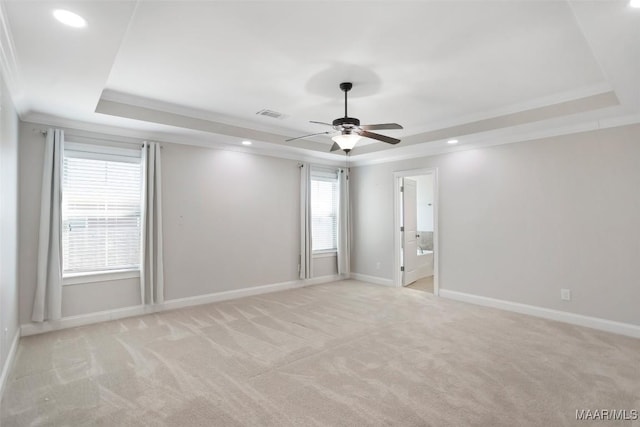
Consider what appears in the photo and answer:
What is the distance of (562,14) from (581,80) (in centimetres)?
146

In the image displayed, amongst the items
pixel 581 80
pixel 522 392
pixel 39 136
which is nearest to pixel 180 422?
pixel 522 392

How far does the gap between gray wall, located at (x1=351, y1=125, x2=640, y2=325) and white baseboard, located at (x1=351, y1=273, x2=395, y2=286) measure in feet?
3.77

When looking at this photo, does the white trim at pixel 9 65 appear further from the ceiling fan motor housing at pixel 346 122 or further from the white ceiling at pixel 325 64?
the ceiling fan motor housing at pixel 346 122

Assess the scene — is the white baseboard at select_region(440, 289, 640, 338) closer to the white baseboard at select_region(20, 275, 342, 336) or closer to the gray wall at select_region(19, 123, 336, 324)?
the white baseboard at select_region(20, 275, 342, 336)

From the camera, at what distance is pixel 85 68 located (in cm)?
266

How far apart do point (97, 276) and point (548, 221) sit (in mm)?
5804

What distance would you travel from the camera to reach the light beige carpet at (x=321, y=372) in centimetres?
235

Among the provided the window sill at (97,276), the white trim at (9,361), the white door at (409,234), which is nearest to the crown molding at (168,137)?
the white door at (409,234)

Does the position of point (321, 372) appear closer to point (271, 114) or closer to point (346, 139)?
point (346, 139)

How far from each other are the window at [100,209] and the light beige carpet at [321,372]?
82cm

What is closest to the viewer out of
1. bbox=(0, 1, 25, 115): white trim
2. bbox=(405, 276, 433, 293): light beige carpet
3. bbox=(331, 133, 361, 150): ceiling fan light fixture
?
bbox=(0, 1, 25, 115): white trim

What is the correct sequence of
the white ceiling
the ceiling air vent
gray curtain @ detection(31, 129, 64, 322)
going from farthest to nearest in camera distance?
1. the ceiling air vent
2. gray curtain @ detection(31, 129, 64, 322)
3. the white ceiling

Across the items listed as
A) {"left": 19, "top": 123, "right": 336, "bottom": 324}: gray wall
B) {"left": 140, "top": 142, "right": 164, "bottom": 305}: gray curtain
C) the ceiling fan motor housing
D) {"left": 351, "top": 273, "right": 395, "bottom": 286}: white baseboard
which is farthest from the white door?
{"left": 140, "top": 142, "right": 164, "bottom": 305}: gray curtain

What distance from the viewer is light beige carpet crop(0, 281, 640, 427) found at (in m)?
2.35
